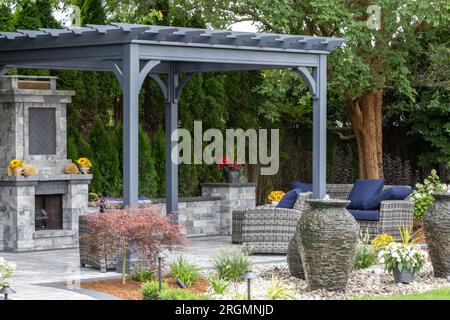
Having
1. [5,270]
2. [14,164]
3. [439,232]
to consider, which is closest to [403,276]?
[439,232]

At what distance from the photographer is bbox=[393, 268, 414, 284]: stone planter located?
1196 cm

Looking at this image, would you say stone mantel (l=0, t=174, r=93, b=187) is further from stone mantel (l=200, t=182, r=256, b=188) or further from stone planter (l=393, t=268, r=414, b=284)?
stone planter (l=393, t=268, r=414, b=284)

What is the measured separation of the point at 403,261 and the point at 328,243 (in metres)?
1.26

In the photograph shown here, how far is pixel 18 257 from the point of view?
14547 millimetres

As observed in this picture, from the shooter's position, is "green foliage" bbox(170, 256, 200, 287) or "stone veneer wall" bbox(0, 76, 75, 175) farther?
"stone veneer wall" bbox(0, 76, 75, 175)

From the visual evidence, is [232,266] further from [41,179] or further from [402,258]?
[41,179]

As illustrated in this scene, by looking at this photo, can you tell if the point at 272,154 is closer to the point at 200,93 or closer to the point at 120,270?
the point at 200,93

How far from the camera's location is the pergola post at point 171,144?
16266 millimetres

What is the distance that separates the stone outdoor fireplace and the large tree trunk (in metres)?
5.98

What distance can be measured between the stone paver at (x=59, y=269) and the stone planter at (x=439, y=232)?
2475 millimetres

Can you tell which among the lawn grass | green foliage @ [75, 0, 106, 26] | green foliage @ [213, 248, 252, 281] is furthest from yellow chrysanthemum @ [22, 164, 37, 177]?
the lawn grass

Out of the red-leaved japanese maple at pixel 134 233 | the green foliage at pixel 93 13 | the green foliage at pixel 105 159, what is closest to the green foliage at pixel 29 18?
the green foliage at pixel 93 13

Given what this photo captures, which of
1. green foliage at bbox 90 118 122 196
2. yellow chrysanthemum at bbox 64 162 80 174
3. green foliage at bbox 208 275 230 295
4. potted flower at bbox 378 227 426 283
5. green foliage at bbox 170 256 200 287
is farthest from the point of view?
green foliage at bbox 90 118 122 196
